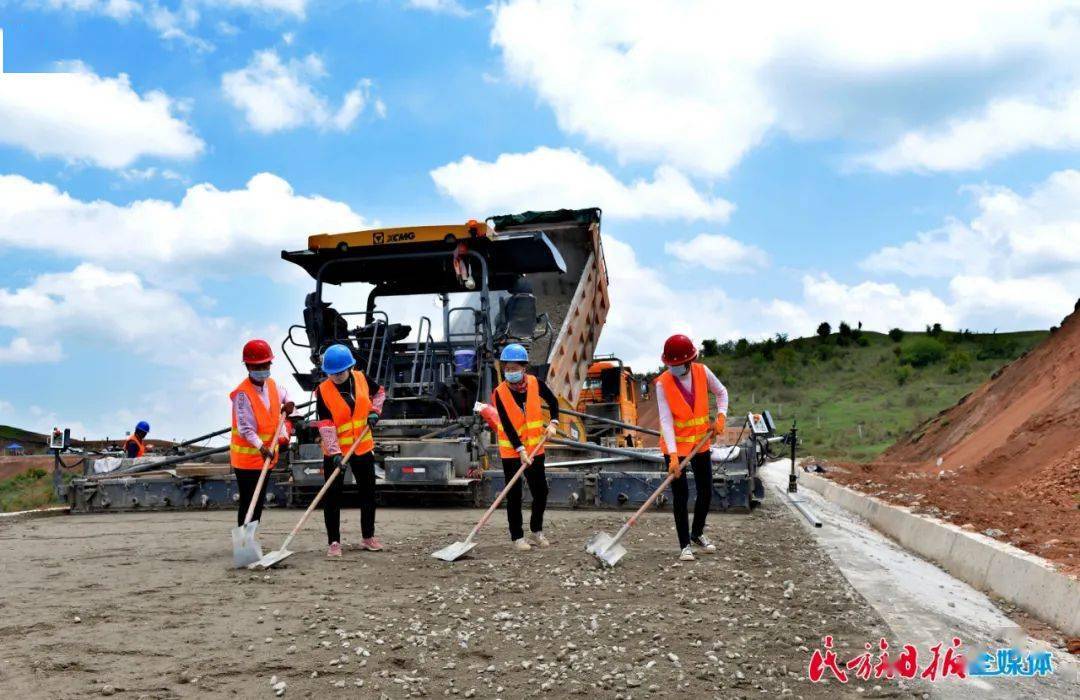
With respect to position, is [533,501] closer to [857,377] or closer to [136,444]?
[136,444]

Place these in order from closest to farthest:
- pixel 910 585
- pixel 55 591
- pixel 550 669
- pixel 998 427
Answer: pixel 550 669 < pixel 55 591 < pixel 910 585 < pixel 998 427

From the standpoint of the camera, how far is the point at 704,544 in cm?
703

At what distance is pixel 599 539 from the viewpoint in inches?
260

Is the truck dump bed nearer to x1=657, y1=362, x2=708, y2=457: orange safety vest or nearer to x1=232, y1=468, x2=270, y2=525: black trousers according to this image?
x1=657, y1=362, x2=708, y2=457: orange safety vest

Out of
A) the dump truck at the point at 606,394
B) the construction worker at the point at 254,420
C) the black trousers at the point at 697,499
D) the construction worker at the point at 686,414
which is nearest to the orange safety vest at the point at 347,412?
the construction worker at the point at 254,420

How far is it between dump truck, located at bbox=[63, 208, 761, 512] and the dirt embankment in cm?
264

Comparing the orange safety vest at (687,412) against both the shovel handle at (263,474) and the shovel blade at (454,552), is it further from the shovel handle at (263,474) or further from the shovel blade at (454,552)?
the shovel handle at (263,474)

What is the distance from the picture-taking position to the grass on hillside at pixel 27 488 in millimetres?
18922

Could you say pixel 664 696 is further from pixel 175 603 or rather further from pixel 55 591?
pixel 55 591

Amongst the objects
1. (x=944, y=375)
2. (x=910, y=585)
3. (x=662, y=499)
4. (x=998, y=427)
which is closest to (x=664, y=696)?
(x=910, y=585)

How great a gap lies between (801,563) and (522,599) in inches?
93.0

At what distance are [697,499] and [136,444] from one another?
30.0 feet

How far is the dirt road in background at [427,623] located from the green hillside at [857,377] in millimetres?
25609

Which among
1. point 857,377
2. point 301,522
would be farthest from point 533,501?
point 857,377
